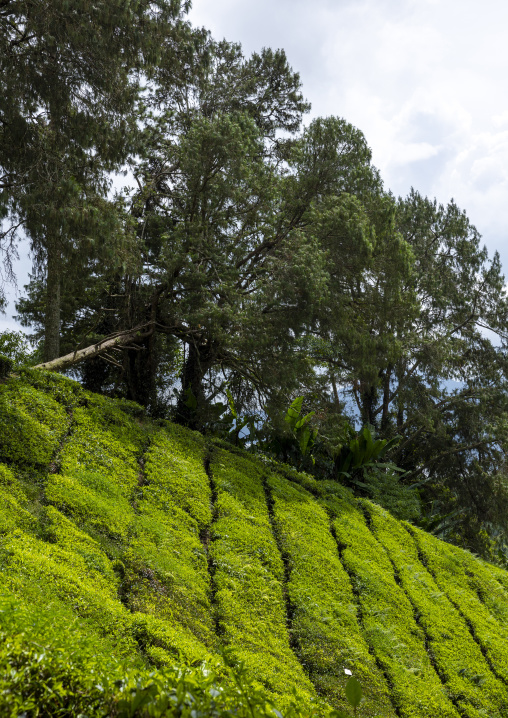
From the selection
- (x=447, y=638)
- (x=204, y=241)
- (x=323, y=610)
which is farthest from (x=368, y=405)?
(x=323, y=610)

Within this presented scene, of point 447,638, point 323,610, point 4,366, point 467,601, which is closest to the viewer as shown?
point 323,610

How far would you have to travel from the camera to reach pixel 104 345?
7.95 meters

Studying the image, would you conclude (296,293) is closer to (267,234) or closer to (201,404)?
(267,234)

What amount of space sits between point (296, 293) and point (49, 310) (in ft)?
14.6

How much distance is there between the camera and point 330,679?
13.5 feet

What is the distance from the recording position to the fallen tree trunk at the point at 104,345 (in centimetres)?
728

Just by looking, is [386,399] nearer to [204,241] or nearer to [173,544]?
[204,241]

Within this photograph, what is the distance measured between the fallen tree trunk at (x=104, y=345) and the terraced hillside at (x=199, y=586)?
1.33 m

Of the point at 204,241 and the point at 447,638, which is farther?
the point at 204,241

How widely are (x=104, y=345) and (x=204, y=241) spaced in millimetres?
1986

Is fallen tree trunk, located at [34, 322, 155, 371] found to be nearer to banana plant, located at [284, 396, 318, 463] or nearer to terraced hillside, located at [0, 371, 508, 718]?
terraced hillside, located at [0, 371, 508, 718]

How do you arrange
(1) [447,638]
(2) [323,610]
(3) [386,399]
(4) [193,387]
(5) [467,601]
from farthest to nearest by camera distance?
(3) [386,399] → (4) [193,387] → (5) [467,601] → (1) [447,638] → (2) [323,610]

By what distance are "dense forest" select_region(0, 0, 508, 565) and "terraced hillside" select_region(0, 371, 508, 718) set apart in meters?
1.47

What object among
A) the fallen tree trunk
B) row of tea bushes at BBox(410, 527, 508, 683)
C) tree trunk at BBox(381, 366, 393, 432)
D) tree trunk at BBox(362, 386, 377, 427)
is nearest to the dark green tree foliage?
the fallen tree trunk
